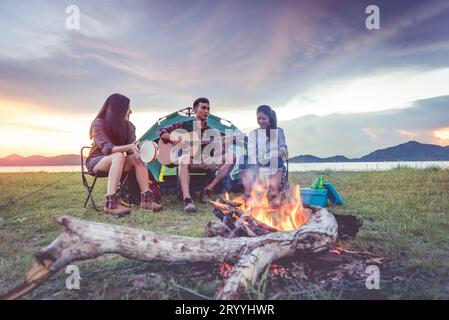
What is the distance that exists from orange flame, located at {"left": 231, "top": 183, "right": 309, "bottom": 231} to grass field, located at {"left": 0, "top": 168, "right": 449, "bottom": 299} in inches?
19.5

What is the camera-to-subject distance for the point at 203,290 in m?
2.14

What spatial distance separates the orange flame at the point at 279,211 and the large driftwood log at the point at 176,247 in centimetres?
30

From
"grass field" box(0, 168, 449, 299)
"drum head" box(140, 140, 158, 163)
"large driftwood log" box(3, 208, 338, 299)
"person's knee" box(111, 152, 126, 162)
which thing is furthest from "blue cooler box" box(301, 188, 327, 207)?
"person's knee" box(111, 152, 126, 162)

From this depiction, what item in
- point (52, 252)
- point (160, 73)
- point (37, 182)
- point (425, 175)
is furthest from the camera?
point (37, 182)

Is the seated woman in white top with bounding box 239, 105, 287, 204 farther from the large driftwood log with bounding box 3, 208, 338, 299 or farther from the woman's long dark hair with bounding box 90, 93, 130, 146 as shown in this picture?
the large driftwood log with bounding box 3, 208, 338, 299

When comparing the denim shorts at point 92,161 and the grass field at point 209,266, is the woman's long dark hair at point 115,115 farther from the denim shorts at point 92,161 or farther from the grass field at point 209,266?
the grass field at point 209,266

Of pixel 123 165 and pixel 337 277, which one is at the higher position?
pixel 123 165

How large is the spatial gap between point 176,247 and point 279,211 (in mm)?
1184

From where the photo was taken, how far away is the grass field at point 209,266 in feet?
6.96

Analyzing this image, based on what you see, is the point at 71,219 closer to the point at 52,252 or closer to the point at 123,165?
the point at 52,252

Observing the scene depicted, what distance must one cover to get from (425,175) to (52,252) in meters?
8.06

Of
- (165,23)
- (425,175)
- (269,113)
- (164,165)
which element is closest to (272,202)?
(269,113)

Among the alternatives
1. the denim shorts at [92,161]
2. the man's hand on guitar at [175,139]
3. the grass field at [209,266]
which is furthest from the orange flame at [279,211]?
the denim shorts at [92,161]

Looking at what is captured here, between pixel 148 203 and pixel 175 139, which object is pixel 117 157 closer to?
pixel 148 203
